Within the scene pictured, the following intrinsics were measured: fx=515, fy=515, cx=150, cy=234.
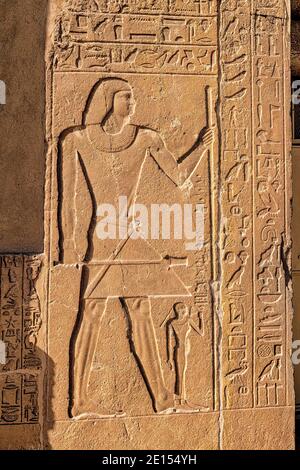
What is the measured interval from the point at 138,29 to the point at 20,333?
2.00 m

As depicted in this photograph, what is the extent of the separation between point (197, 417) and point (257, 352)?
21.7 inches

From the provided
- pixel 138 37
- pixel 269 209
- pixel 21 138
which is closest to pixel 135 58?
pixel 138 37

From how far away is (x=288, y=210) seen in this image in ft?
10.8

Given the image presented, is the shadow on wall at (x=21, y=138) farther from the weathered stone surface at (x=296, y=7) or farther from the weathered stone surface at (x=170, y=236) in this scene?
the weathered stone surface at (x=296, y=7)

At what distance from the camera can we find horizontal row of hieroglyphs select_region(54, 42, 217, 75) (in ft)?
10.3

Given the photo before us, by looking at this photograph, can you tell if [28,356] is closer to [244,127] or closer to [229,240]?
[229,240]

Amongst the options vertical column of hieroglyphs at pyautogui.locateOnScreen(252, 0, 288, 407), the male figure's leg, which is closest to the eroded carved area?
the male figure's leg

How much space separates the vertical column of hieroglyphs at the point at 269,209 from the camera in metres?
3.24

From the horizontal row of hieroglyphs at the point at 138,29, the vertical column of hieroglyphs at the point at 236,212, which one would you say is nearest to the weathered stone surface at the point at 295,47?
the vertical column of hieroglyphs at the point at 236,212

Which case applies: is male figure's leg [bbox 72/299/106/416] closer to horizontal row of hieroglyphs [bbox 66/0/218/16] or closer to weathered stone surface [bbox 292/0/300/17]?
horizontal row of hieroglyphs [bbox 66/0/218/16]

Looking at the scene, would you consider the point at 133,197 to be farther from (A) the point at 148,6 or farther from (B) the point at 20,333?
(A) the point at 148,6

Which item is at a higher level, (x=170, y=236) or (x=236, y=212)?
(x=236, y=212)

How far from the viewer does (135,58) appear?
3.18 metres

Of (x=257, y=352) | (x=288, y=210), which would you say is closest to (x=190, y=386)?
(x=257, y=352)
